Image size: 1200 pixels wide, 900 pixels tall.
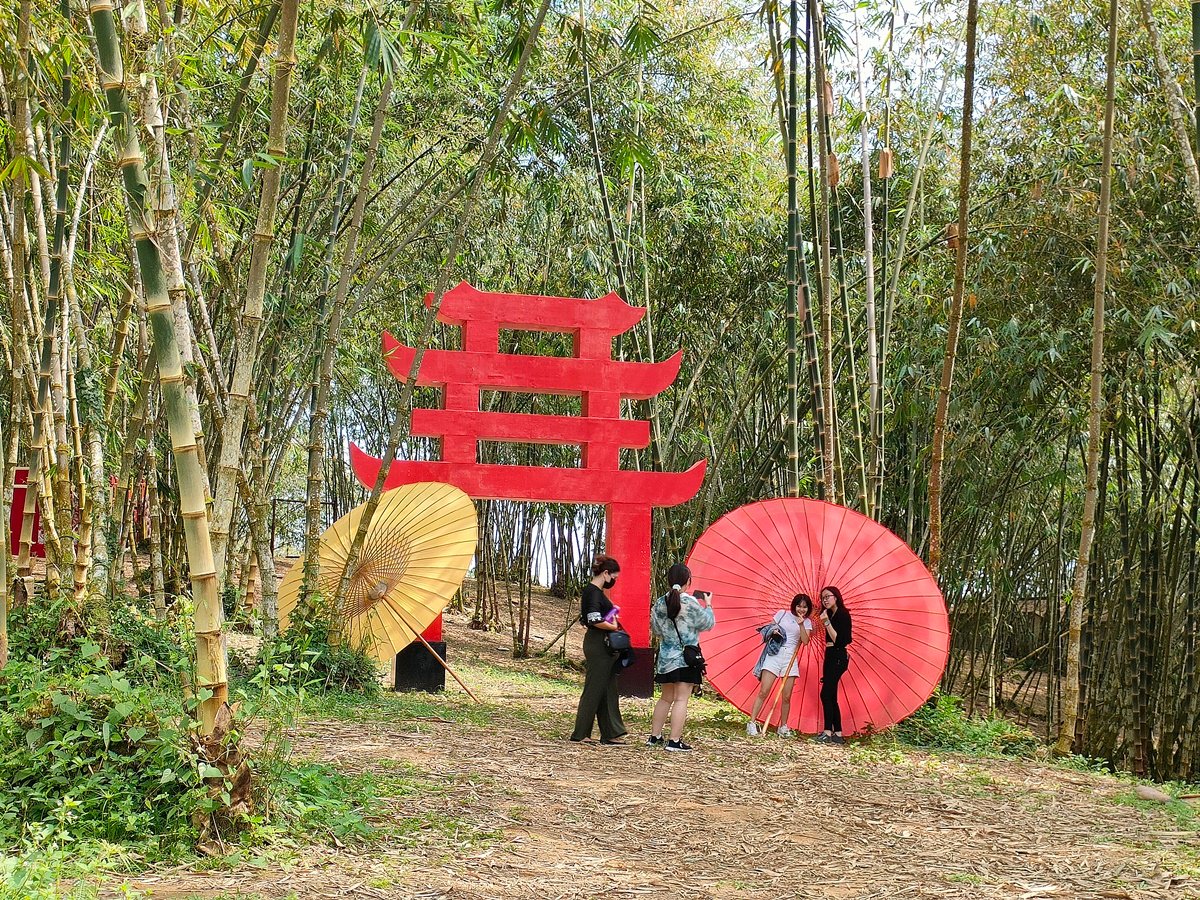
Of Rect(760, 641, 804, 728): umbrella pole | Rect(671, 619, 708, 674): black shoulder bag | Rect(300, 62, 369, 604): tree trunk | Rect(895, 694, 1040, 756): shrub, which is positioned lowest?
Rect(895, 694, 1040, 756): shrub

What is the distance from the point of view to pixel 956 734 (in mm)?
6262

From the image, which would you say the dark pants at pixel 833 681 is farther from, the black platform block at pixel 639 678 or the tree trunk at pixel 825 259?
the black platform block at pixel 639 678

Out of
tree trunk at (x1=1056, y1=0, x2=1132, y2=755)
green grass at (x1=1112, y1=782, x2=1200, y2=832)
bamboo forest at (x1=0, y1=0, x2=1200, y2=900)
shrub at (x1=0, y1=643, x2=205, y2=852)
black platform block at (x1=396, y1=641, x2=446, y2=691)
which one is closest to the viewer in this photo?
shrub at (x1=0, y1=643, x2=205, y2=852)

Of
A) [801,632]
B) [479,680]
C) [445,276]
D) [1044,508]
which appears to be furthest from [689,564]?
[1044,508]

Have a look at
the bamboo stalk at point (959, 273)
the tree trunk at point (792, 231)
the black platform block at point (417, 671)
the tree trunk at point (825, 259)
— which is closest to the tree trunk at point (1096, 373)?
the bamboo stalk at point (959, 273)

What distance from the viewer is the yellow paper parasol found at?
5980 millimetres

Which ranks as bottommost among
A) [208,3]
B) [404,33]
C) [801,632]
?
[801,632]

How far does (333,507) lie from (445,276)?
9.55 metres

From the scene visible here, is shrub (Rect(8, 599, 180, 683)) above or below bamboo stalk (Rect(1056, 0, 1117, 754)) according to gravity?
below

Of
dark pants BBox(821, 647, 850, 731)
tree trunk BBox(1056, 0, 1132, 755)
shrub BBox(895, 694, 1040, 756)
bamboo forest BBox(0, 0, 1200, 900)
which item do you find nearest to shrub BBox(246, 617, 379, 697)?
bamboo forest BBox(0, 0, 1200, 900)

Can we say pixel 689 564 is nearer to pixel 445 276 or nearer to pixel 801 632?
pixel 801 632

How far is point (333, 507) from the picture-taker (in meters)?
14.0

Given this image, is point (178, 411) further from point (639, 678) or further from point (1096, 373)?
point (639, 678)

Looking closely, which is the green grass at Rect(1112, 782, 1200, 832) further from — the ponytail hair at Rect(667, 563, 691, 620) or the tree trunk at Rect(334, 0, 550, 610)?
the tree trunk at Rect(334, 0, 550, 610)
